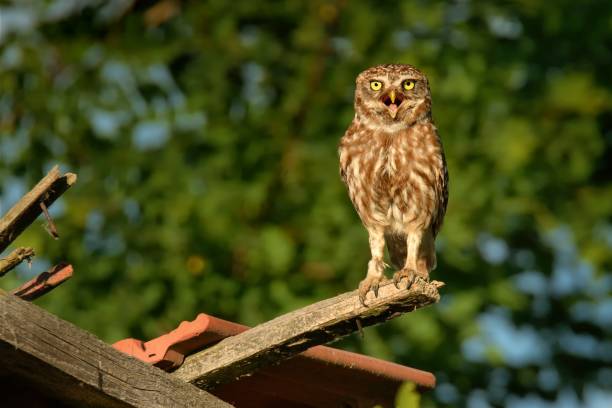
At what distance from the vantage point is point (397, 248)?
21.0ft

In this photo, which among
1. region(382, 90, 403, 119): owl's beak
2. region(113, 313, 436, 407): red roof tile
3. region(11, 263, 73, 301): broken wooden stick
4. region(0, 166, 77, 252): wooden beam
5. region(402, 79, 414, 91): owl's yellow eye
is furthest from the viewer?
region(402, 79, 414, 91): owl's yellow eye

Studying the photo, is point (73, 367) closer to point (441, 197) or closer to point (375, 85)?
point (441, 197)

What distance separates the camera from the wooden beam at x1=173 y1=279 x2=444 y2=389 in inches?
150

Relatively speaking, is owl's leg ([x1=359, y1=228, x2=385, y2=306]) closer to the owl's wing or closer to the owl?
the owl

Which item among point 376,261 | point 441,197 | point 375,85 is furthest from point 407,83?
point 376,261

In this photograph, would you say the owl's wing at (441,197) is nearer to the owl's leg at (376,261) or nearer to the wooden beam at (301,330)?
the owl's leg at (376,261)

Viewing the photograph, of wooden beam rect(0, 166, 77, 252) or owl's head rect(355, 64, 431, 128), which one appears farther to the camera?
owl's head rect(355, 64, 431, 128)

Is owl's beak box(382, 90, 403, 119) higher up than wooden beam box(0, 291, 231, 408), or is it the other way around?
owl's beak box(382, 90, 403, 119)

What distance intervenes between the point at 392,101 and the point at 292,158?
12.7ft

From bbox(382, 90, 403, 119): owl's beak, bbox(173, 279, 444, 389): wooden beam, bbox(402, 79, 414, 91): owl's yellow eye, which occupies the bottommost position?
bbox(173, 279, 444, 389): wooden beam

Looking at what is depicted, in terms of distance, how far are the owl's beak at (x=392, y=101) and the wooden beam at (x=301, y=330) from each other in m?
2.29

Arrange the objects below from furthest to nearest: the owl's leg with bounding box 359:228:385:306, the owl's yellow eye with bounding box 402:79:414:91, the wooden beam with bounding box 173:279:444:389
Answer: the owl's yellow eye with bounding box 402:79:414:91, the owl's leg with bounding box 359:228:385:306, the wooden beam with bounding box 173:279:444:389

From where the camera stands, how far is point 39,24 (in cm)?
1095

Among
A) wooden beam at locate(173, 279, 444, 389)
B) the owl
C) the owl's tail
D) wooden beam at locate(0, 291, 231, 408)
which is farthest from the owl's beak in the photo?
wooden beam at locate(0, 291, 231, 408)
